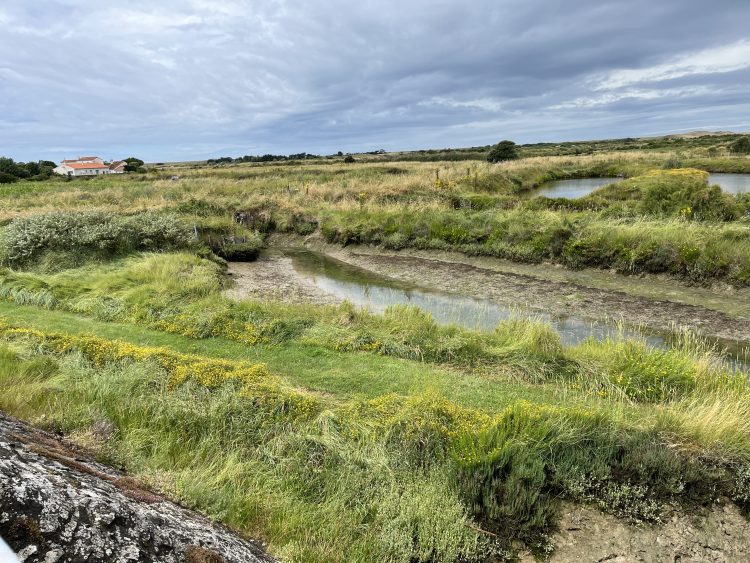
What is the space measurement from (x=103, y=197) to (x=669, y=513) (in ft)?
121

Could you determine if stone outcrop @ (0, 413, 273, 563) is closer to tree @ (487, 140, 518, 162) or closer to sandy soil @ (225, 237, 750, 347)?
sandy soil @ (225, 237, 750, 347)

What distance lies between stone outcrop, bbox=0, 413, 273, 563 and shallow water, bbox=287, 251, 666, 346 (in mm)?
8360

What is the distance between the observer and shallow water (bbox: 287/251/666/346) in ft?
38.0

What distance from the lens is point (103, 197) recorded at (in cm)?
3250

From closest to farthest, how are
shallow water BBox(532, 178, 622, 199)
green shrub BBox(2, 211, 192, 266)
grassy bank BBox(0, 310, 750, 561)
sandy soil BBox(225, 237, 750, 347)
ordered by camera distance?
1. grassy bank BBox(0, 310, 750, 561)
2. sandy soil BBox(225, 237, 750, 347)
3. green shrub BBox(2, 211, 192, 266)
4. shallow water BBox(532, 178, 622, 199)

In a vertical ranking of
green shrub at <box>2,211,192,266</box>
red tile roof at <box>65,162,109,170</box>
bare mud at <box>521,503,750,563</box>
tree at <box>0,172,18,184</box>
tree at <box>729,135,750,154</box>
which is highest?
red tile roof at <box>65,162,109,170</box>

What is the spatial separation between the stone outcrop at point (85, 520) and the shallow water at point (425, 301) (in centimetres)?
836

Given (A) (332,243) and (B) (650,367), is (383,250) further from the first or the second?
(B) (650,367)

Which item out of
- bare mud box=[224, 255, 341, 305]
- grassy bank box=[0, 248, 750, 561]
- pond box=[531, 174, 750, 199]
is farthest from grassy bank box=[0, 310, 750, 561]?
pond box=[531, 174, 750, 199]

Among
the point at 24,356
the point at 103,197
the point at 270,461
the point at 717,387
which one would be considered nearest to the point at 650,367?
the point at 717,387

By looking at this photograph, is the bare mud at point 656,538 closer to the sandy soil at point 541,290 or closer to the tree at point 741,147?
the sandy soil at point 541,290

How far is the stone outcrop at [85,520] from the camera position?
1.90 metres

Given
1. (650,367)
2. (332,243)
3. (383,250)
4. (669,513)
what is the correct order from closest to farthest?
(669,513) < (650,367) < (383,250) < (332,243)

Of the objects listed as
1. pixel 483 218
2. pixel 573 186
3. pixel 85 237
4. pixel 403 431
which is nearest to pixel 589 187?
pixel 573 186
